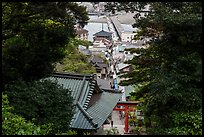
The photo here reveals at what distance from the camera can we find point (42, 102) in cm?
649

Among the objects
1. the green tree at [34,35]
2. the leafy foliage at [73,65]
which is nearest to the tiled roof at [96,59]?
the leafy foliage at [73,65]

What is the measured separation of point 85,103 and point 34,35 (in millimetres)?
3870

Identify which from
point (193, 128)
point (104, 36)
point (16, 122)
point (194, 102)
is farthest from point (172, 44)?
point (104, 36)

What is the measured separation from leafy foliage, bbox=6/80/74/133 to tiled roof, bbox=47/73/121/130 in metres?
2.56

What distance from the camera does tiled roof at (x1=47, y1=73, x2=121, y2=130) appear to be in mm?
9633

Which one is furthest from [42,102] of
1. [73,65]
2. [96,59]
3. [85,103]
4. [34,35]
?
[96,59]

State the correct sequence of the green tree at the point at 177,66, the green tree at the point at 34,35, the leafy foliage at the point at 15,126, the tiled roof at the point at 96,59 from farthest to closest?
the tiled roof at the point at 96,59
the green tree at the point at 34,35
the green tree at the point at 177,66
the leafy foliage at the point at 15,126

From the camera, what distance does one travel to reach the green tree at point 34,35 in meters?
6.87

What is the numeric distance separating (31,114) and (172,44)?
307 cm

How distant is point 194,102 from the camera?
6199mm

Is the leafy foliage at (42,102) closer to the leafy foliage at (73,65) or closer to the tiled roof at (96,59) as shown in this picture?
the leafy foliage at (73,65)

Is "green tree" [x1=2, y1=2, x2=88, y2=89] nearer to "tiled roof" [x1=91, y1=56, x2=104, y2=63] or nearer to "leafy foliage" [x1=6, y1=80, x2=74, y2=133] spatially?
"leafy foliage" [x1=6, y1=80, x2=74, y2=133]

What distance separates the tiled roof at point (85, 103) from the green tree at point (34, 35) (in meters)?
2.34

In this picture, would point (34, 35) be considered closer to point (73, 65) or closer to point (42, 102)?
point (42, 102)
